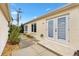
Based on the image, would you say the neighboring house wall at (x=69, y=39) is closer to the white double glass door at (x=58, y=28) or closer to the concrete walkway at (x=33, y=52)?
the white double glass door at (x=58, y=28)

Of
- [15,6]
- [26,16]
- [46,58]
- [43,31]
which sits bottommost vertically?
[46,58]

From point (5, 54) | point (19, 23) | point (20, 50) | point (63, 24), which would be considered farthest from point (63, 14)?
point (5, 54)

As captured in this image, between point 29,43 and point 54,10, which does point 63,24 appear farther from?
point 29,43

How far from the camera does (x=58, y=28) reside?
4.17m

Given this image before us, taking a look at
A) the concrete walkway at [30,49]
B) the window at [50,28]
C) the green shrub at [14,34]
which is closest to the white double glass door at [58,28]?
the window at [50,28]

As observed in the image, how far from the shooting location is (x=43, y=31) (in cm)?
470

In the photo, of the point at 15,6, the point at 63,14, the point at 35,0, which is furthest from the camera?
the point at 63,14

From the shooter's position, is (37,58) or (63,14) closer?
(37,58)

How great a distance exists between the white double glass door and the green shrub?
3.66 feet

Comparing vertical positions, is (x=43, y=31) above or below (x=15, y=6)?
below

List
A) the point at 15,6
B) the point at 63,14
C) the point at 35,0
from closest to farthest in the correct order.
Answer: the point at 35,0 < the point at 15,6 < the point at 63,14

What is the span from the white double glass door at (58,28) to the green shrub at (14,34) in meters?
1.11

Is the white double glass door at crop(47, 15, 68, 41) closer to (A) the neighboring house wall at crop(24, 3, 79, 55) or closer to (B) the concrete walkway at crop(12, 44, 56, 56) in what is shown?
(A) the neighboring house wall at crop(24, 3, 79, 55)

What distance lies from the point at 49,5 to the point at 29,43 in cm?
120
